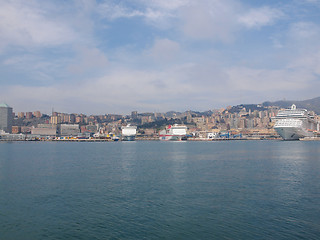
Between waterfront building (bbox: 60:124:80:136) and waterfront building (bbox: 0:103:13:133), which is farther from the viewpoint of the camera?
waterfront building (bbox: 60:124:80:136)

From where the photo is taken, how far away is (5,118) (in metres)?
136

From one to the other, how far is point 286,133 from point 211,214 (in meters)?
62.8

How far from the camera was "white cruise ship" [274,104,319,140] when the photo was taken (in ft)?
211

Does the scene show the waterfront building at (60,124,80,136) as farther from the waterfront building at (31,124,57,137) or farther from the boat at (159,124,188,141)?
the boat at (159,124,188,141)

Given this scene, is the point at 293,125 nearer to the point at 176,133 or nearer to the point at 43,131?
the point at 176,133

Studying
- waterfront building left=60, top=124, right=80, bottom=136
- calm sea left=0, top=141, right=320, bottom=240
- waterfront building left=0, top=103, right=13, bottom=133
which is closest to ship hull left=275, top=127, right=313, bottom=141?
calm sea left=0, top=141, right=320, bottom=240

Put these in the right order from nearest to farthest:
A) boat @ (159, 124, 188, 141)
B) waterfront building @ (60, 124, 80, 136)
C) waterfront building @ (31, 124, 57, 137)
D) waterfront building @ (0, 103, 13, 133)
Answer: boat @ (159, 124, 188, 141), waterfront building @ (31, 124, 57, 137), waterfront building @ (0, 103, 13, 133), waterfront building @ (60, 124, 80, 136)

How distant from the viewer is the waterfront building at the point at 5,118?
443ft

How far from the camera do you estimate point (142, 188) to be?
1345 centimetres

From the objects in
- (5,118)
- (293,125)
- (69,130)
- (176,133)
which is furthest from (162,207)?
(5,118)

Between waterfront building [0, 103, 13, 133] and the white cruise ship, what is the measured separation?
11803 cm

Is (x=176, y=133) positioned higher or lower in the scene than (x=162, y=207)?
higher

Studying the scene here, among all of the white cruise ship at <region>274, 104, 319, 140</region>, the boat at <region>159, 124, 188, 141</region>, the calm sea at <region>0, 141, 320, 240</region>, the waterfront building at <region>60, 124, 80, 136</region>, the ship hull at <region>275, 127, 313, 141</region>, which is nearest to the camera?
the calm sea at <region>0, 141, 320, 240</region>

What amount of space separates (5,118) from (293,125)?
403 feet
